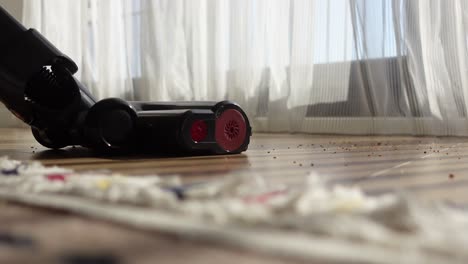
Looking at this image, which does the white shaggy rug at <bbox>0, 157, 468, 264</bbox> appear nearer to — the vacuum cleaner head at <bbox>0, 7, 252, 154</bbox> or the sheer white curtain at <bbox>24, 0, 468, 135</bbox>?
the vacuum cleaner head at <bbox>0, 7, 252, 154</bbox>

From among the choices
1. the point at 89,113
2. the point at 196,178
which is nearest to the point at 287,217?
the point at 196,178

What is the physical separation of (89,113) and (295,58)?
1.19 m

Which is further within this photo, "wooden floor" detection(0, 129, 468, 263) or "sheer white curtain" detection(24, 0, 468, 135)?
"sheer white curtain" detection(24, 0, 468, 135)

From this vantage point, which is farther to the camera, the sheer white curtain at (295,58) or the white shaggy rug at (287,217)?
the sheer white curtain at (295,58)

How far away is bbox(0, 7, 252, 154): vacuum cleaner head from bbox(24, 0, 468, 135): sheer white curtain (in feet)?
2.51

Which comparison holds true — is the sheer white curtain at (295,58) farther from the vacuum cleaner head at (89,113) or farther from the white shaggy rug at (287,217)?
the white shaggy rug at (287,217)

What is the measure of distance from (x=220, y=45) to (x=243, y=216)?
6.90 feet

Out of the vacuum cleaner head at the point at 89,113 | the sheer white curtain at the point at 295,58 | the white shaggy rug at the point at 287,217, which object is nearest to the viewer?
the white shaggy rug at the point at 287,217

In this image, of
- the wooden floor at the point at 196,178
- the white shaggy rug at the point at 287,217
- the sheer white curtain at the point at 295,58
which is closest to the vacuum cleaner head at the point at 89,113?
the wooden floor at the point at 196,178

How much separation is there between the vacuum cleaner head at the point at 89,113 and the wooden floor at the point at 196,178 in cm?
5

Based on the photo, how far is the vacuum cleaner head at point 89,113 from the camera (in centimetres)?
108

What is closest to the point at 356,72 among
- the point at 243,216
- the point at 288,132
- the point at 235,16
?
the point at 288,132

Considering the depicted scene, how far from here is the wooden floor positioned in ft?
1.09

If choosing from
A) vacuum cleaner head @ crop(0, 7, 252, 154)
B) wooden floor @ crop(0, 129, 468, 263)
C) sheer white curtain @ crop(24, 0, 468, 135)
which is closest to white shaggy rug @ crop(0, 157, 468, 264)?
wooden floor @ crop(0, 129, 468, 263)
